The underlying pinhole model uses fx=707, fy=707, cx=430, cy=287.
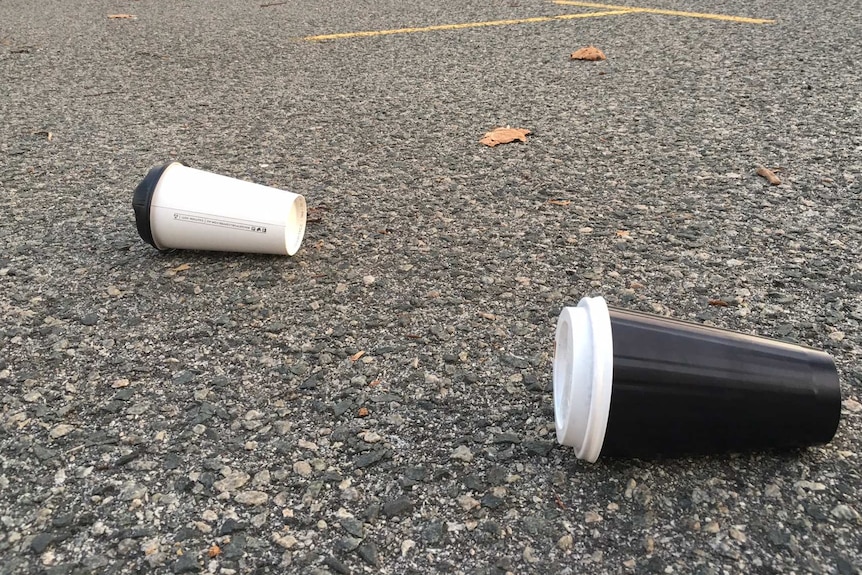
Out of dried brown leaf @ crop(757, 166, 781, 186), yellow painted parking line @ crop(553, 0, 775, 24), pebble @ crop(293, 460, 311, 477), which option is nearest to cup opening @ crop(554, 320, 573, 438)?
pebble @ crop(293, 460, 311, 477)

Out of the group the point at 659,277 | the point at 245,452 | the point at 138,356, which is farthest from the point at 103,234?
the point at 659,277

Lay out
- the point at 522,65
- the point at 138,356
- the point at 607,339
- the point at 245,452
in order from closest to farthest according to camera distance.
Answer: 1. the point at 607,339
2. the point at 245,452
3. the point at 138,356
4. the point at 522,65

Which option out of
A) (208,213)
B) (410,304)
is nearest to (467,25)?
(208,213)

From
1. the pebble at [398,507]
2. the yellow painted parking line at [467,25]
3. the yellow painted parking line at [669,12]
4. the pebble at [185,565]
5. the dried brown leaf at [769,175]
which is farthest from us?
the yellow painted parking line at [467,25]

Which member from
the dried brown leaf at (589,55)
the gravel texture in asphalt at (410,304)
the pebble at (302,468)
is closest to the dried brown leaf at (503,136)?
the gravel texture in asphalt at (410,304)

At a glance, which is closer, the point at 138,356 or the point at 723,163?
the point at 138,356

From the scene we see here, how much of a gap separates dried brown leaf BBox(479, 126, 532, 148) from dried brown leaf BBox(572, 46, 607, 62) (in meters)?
1.42

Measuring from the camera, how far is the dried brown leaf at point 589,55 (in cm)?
453

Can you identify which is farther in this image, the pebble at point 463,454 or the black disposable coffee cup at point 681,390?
the pebble at point 463,454

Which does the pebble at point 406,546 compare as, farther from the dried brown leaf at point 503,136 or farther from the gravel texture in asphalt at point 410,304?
the dried brown leaf at point 503,136

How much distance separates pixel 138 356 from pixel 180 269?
47 cm

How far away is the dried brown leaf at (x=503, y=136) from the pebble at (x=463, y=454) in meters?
1.96

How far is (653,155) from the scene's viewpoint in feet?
10.2

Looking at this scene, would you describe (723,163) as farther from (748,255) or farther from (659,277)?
(659,277)
